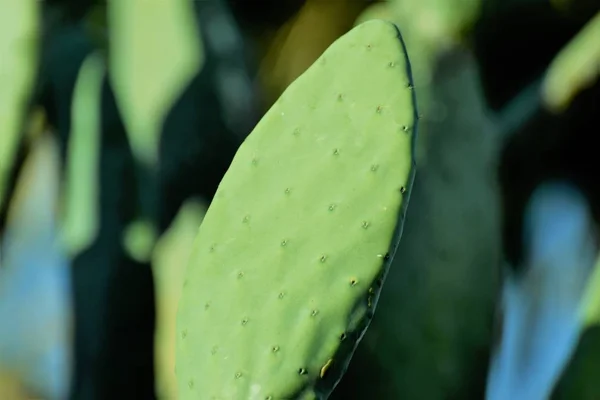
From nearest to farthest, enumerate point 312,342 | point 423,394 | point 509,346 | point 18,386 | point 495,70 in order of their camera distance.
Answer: point 312,342
point 423,394
point 509,346
point 495,70
point 18,386

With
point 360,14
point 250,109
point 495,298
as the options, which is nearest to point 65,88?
point 250,109

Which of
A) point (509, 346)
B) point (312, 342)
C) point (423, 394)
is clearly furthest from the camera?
point (509, 346)

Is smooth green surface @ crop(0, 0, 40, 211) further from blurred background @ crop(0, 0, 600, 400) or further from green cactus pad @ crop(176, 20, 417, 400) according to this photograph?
green cactus pad @ crop(176, 20, 417, 400)

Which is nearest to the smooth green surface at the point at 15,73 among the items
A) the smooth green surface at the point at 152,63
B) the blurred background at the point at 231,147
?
the blurred background at the point at 231,147

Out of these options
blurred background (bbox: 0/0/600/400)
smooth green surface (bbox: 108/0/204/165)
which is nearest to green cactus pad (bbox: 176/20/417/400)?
blurred background (bbox: 0/0/600/400)

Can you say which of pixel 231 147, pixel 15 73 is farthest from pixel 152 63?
pixel 15 73

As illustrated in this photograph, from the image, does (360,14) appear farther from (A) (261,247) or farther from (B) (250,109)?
(A) (261,247)
